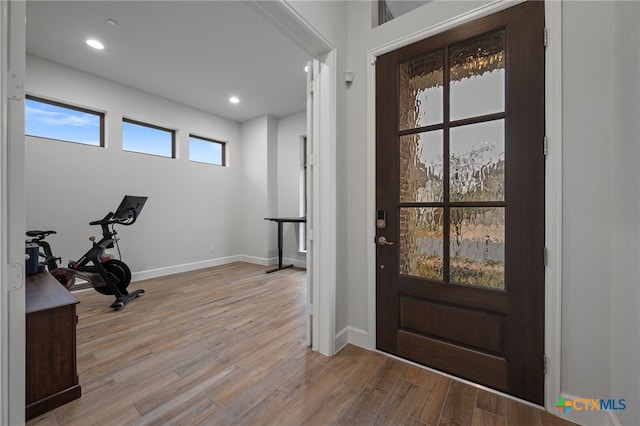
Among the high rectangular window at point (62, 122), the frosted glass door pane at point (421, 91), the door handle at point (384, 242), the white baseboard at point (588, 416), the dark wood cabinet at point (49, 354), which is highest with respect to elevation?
the high rectangular window at point (62, 122)

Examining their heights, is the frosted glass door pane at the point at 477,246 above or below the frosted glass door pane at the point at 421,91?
below

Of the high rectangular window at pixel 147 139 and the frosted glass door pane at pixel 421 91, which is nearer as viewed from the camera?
the frosted glass door pane at pixel 421 91

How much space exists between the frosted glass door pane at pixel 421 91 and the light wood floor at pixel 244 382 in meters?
1.74

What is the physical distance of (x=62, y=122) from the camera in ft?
11.5

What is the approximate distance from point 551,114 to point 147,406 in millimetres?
2768

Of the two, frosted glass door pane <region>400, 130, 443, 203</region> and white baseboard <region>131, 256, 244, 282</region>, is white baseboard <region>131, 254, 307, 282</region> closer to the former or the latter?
white baseboard <region>131, 256, 244, 282</region>

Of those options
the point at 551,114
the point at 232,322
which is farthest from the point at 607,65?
the point at 232,322

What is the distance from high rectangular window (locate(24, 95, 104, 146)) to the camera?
10.8ft

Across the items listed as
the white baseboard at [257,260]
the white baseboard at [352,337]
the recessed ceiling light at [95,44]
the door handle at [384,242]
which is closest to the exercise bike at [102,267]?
the recessed ceiling light at [95,44]

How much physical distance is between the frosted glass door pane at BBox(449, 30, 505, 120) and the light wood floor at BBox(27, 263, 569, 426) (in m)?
1.75

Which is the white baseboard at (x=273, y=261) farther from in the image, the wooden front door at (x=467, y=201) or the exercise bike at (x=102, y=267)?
the wooden front door at (x=467, y=201)

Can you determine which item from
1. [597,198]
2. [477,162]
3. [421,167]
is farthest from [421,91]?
[597,198]

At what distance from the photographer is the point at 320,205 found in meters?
2.06

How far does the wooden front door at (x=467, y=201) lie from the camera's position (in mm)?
1498
